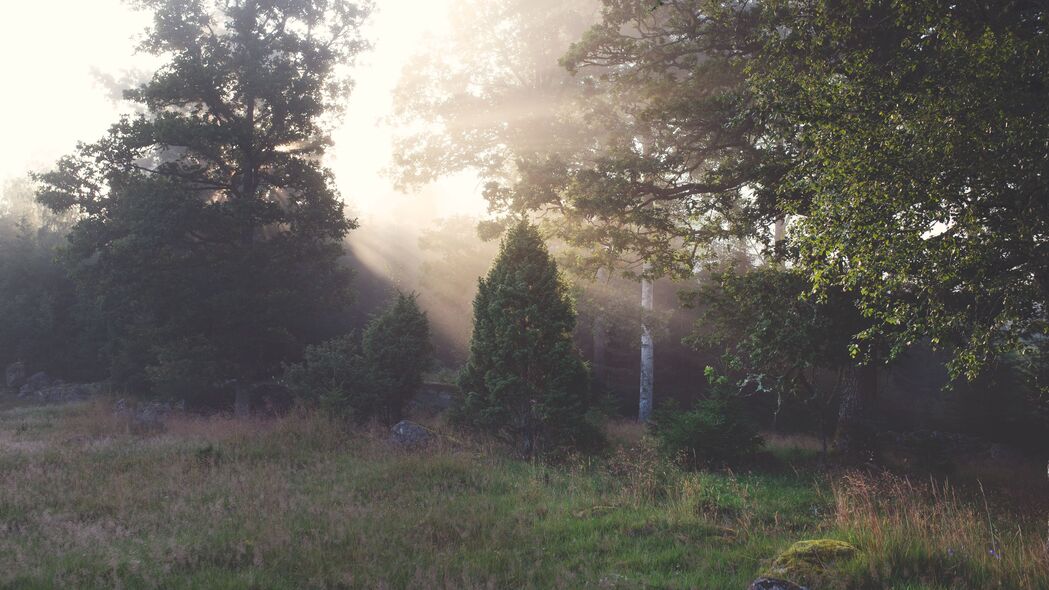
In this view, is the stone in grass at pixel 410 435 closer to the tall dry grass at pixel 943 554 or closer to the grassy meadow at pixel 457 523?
the grassy meadow at pixel 457 523

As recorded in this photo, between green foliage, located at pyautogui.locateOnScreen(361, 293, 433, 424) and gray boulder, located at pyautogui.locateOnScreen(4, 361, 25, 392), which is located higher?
green foliage, located at pyautogui.locateOnScreen(361, 293, 433, 424)

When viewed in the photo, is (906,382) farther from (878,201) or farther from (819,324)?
(878,201)

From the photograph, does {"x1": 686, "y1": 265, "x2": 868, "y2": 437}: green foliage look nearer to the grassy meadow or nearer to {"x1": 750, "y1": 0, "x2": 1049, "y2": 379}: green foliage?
the grassy meadow

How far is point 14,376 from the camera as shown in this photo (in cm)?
2823

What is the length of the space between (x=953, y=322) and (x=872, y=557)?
2.55 metres

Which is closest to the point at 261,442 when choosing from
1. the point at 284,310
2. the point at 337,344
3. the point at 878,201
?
the point at 337,344

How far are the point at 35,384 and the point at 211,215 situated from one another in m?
15.2

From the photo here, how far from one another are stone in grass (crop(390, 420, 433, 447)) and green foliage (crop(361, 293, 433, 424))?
2391mm

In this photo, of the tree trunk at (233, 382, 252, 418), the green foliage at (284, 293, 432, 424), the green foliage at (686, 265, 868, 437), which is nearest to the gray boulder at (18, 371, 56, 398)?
the tree trunk at (233, 382, 252, 418)

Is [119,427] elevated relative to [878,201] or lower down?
lower down

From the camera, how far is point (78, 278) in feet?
66.5

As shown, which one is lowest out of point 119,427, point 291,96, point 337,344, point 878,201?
point 119,427

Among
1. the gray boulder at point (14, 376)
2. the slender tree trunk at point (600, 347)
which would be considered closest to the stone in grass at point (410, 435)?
the slender tree trunk at point (600, 347)

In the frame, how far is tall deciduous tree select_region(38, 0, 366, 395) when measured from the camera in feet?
63.0
